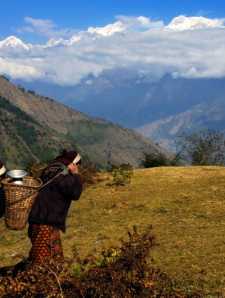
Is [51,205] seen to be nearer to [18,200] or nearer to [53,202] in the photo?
[53,202]

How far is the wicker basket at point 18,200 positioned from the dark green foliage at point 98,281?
109cm


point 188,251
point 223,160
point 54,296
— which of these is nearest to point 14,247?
point 188,251

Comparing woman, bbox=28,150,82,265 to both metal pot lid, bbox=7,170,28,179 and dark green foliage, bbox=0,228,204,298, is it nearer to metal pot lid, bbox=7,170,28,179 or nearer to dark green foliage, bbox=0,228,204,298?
metal pot lid, bbox=7,170,28,179

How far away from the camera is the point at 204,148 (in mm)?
50312

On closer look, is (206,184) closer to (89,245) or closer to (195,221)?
(195,221)

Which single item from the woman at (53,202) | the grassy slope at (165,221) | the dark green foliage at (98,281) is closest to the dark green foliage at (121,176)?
the grassy slope at (165,221)

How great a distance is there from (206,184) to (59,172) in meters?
11.1

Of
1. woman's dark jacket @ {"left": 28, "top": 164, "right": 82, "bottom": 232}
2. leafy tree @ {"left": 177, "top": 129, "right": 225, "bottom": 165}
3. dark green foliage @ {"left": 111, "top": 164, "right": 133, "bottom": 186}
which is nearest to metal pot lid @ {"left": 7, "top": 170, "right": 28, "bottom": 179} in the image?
woman's dark jacket @ {"left": 28, "top": 164, "right": 82, "bottom": 232}

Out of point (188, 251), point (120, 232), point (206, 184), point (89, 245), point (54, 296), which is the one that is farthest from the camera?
point (206, 184)

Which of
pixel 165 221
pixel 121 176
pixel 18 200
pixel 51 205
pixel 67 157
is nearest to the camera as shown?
pixel 18 200

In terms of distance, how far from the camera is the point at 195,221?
44.4 feet

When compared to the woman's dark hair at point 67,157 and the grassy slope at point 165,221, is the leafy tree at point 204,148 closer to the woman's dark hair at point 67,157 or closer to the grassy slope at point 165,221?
the grassy slope at point 165,221

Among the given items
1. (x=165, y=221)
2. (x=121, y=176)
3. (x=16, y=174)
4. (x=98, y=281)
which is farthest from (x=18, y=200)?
(x=121, y=176)

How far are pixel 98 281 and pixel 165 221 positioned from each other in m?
7.67
